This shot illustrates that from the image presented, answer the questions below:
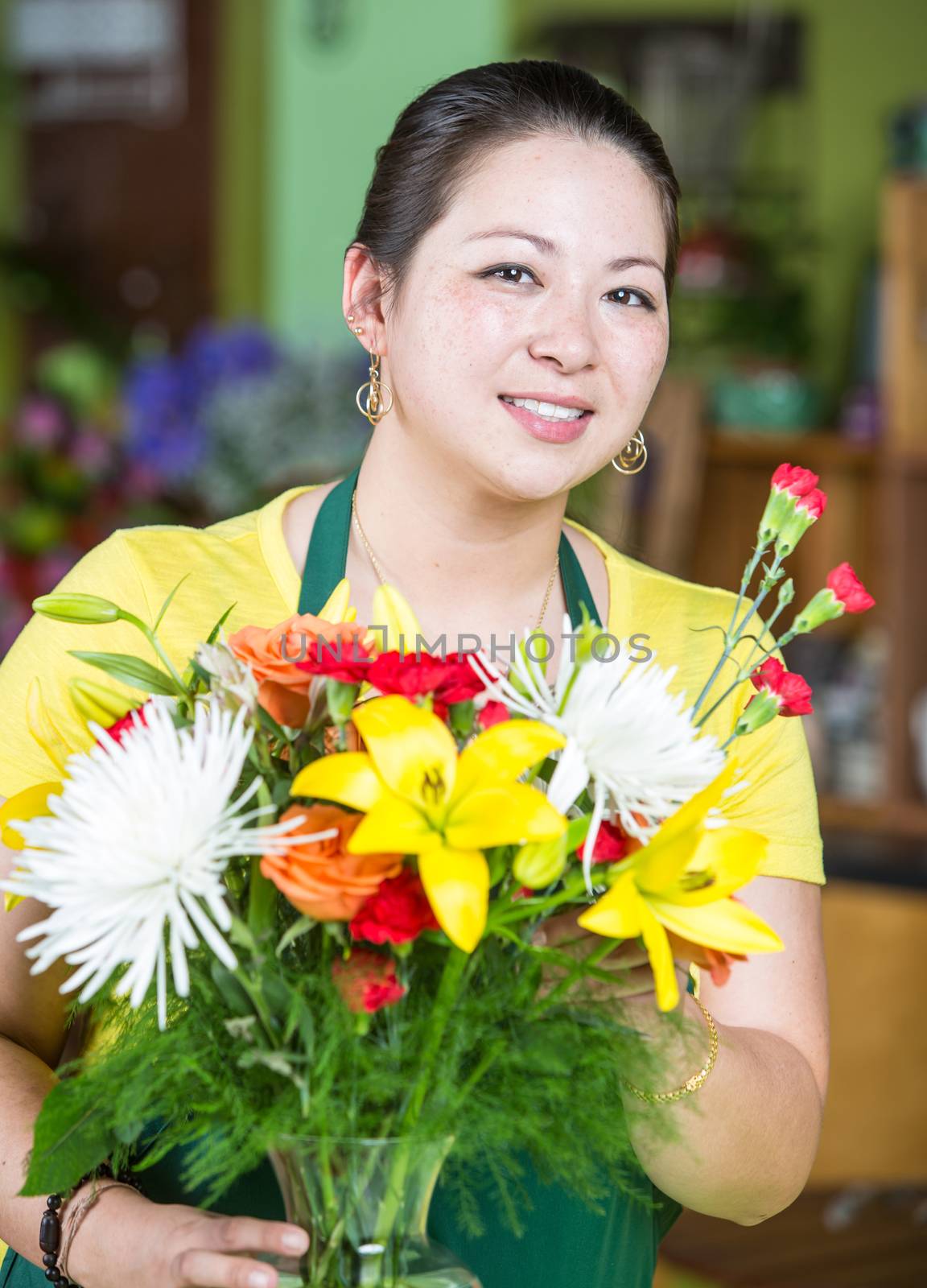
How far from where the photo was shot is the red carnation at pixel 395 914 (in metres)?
0.78

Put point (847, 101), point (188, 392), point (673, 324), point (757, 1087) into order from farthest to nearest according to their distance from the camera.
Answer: point (847, 101) → point (673, 324) → point (188, 392) → point (757, 1087)

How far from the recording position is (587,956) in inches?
34.1

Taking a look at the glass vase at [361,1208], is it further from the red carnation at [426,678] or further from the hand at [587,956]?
the red carnation at [426,678]

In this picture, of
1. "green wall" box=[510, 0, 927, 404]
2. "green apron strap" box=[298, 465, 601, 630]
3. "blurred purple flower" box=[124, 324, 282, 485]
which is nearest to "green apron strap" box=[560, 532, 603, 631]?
"green apron strap" box=[298, 465, 601, 630]

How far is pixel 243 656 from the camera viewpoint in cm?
86

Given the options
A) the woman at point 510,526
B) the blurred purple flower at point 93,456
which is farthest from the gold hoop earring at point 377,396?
the blurred purple flower at point 93,456

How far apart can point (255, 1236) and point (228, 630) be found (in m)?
0.60

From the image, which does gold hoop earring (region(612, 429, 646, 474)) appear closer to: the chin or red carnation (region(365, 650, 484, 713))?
the chin

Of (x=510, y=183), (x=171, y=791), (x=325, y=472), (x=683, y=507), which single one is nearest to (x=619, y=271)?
(x=510, y=183)

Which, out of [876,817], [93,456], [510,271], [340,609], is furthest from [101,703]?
[876,817]

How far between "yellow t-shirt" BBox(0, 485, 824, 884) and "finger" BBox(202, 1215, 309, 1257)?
0.43m

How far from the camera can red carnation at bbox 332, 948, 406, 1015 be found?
2.60ft

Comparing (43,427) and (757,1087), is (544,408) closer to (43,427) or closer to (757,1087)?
(757,1087)

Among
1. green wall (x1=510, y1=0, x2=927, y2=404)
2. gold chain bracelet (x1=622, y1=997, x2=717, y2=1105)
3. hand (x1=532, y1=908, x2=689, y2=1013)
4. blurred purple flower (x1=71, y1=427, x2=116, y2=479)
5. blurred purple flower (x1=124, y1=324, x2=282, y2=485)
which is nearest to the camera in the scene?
hand (x1=532, y1=908, x2=689, y2=1013)
